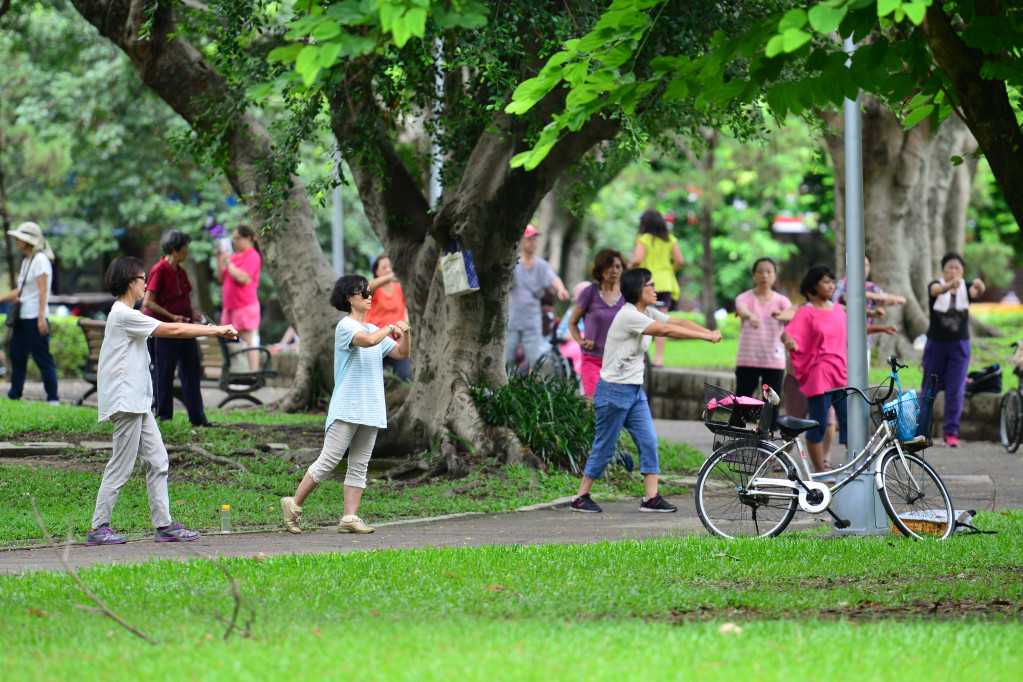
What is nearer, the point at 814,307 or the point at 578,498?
the point at 578,498

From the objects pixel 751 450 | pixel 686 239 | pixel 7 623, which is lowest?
pixel 7 623

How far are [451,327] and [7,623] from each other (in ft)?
20.0

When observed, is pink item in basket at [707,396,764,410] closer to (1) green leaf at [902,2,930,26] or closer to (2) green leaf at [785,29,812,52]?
(2) green leaf at [785,29,812,52]

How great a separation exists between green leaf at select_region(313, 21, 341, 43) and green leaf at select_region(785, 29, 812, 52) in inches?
67.6

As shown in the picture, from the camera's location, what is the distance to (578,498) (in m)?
8.98

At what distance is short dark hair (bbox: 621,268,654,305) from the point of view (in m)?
8.70

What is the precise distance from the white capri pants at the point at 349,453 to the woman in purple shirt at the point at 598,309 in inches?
127

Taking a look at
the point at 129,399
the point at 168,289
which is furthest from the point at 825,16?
the point at 168,289

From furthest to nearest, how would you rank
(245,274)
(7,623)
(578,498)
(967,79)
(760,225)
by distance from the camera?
(760,225) < (245,274) < (578,498) < (967,79) < (7,623)

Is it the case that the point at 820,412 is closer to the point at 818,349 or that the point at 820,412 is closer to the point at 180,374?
the point at 818,349

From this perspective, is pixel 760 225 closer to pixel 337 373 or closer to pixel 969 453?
pixel 969 453

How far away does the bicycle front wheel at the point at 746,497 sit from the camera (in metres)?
7.62

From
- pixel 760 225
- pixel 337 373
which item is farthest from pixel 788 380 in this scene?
pixel 760 225

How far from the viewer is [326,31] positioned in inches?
176
